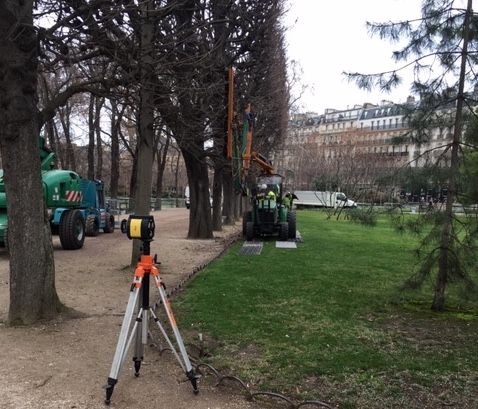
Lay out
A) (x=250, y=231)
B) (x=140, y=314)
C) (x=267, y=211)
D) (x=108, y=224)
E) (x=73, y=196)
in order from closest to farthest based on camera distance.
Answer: (x=140, y=314), (x=73, y=196), (x=250, y=231), (x=267, y=211), (x=108, y=224)

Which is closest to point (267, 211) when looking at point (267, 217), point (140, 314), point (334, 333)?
point (267, 217)

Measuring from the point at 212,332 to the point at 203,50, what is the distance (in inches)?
323

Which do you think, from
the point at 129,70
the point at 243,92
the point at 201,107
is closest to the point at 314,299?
the point at 129,70

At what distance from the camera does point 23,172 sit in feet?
21.3

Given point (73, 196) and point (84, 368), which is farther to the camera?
point (73, 196)

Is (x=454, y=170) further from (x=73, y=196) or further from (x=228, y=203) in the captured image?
(x=228, y=203)

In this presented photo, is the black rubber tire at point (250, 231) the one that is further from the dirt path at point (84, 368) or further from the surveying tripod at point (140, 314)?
the surveying tripod at point (140, 314)

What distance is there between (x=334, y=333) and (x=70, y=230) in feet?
35.9

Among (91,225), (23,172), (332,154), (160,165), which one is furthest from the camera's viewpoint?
(332,154)

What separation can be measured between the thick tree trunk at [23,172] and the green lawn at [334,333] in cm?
200

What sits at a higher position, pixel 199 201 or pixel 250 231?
pixel 199 201

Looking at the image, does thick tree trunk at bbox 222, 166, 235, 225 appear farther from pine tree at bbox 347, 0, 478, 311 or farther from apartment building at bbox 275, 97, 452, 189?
pine tree at bbox 347, 0, 478, 311

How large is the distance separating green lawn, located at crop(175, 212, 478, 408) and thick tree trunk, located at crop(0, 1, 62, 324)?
6.58ft

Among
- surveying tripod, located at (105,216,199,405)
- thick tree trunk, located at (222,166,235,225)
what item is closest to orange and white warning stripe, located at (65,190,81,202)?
thick tree trunk, located at (222,166,235,225)
